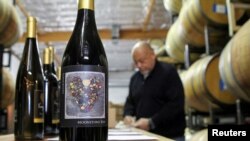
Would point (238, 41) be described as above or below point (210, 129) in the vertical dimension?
above

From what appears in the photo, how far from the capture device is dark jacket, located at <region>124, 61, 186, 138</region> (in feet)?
11.0

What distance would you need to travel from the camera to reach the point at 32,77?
1400 millimetres

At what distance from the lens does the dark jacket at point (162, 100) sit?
3.36 metres

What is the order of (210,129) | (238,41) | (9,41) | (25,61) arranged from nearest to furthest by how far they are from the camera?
1. (210,129)
2. (25,61)
3. (238,41)
4. (9,41)

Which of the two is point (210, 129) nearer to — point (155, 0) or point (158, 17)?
point (155, 0)

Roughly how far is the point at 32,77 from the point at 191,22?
11.3 ft

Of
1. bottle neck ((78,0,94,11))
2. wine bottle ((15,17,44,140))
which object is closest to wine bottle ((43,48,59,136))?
wine bottle ((15,17,44,140))

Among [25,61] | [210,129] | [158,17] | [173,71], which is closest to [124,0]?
[158,17]

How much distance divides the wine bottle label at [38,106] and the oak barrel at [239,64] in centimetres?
201

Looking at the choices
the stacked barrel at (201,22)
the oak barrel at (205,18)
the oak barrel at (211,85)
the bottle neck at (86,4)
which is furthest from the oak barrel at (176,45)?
the bottle neck at (86,4)

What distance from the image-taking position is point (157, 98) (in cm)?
354

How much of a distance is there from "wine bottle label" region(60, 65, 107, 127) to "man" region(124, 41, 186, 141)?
7.64ft

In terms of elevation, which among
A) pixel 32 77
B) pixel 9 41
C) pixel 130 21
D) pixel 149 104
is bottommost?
pixel 149 104

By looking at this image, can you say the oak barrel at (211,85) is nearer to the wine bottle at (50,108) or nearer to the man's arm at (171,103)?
the man's arm at (171,103)
